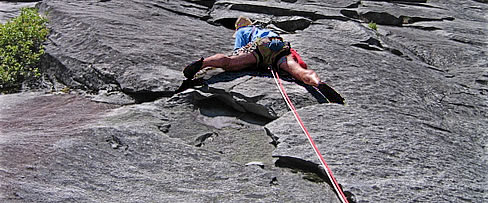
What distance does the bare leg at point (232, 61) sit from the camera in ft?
18.7

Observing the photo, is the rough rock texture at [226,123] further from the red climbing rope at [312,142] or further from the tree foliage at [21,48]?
the tree foliage at [21,48]

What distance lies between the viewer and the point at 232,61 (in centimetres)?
588

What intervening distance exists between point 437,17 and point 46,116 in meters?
10.9

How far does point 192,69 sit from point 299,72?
1.51 m

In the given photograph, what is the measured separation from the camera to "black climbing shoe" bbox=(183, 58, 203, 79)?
5387 millimetres

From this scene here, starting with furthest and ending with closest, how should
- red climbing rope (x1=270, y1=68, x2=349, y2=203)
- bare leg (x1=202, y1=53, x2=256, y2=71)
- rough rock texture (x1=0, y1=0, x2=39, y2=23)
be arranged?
rough rock texture (x1=0, y1=0, x2=39, y2=23)
bare leg (x1=202, y1=53, x2=256, y2=71)
red climbing rope (x1=270, y1=68, x2=349, y2=203)

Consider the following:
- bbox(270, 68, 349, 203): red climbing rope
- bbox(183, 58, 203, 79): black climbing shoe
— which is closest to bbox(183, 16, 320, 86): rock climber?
bbox(183, 58, 203, 79): black climbing shoe

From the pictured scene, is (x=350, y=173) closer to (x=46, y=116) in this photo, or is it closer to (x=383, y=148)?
(x=383, y=148)

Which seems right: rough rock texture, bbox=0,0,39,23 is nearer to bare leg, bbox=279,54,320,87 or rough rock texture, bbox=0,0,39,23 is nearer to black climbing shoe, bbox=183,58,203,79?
black climbing shoe, bbox=183,58,203,79

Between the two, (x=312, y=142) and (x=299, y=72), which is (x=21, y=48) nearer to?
(x=299, y=72)

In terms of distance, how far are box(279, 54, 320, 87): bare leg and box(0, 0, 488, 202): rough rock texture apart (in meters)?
0.16

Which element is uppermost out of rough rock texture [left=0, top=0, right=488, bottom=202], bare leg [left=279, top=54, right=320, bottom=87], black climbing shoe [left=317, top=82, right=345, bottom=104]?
bare leg [left=279, top=54, right=320, bottom=87]

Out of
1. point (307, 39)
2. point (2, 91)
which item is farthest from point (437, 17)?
point (2, 91)

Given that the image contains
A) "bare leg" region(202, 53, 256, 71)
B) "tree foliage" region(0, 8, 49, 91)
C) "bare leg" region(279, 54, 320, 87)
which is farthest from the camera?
"tree foliage" region(0, 8, 49, 91)
